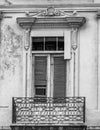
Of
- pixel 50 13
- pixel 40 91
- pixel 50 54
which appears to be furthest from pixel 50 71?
pixel 50 13

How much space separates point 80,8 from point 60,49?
4.53 feet

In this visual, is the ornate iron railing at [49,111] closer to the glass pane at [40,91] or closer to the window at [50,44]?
the glass pane at [40,91]

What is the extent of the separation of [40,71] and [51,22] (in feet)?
5.04

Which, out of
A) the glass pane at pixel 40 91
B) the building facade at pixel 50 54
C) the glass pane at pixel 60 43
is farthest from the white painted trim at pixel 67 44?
the glass pane at pixel 40 91

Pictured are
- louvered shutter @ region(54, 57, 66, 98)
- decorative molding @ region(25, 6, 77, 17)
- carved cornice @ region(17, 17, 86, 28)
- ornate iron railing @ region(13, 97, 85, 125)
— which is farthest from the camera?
louvered shutter @ region(54, 57, 66, 98)

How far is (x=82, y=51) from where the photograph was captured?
21.3 m

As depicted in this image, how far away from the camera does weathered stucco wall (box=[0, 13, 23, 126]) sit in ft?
70.3

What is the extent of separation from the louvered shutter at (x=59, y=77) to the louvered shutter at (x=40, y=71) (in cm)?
34

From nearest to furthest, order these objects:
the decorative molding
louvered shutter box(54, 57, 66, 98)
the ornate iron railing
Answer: the ornate iron railing → the decorative molding → louvered shutter box(54, 57, 66, 98)

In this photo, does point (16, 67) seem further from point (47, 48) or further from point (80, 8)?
point (80, 8)

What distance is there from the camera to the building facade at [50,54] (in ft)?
69.6

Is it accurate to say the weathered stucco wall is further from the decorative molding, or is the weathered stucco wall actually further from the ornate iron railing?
the decorative molding

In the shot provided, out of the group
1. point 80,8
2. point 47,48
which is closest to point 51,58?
point 47,48

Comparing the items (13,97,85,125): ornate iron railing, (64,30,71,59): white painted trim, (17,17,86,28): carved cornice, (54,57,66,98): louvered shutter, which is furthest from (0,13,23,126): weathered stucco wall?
(64,30,71,59): white painted trim
